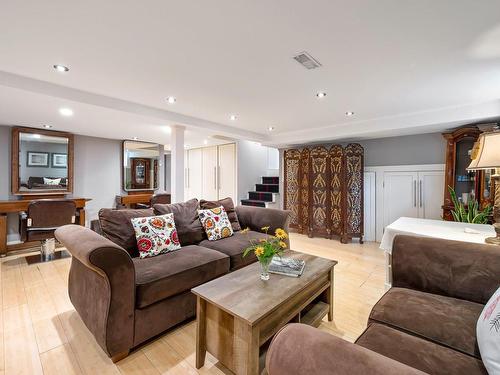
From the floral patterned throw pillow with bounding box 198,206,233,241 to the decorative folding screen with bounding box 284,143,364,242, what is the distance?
2.45 metres

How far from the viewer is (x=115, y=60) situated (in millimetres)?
2078

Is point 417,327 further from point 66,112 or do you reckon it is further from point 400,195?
point 66,112

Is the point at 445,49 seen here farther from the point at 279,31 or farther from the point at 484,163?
the point at 279,31

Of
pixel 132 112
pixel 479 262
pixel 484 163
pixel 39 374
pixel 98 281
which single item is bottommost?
pixel 39 374

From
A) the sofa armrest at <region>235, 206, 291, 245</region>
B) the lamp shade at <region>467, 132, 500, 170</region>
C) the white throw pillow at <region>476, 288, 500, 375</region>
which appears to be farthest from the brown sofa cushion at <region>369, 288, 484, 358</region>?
the sofa armrest at <region>235, 206, 291, 245</region>

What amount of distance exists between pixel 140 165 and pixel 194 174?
162 cm

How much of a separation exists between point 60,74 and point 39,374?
250 centimetres

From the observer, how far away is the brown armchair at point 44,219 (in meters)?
3.14

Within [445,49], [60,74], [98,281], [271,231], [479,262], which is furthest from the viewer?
[271,231]

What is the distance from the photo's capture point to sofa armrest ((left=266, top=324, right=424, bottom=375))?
65 cm

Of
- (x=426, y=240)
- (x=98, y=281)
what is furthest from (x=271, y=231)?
(x=98, y=281)

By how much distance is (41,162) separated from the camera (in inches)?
165

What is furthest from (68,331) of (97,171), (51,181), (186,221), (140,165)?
(140,165)

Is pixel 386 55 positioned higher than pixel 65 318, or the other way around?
pixel 386 55
